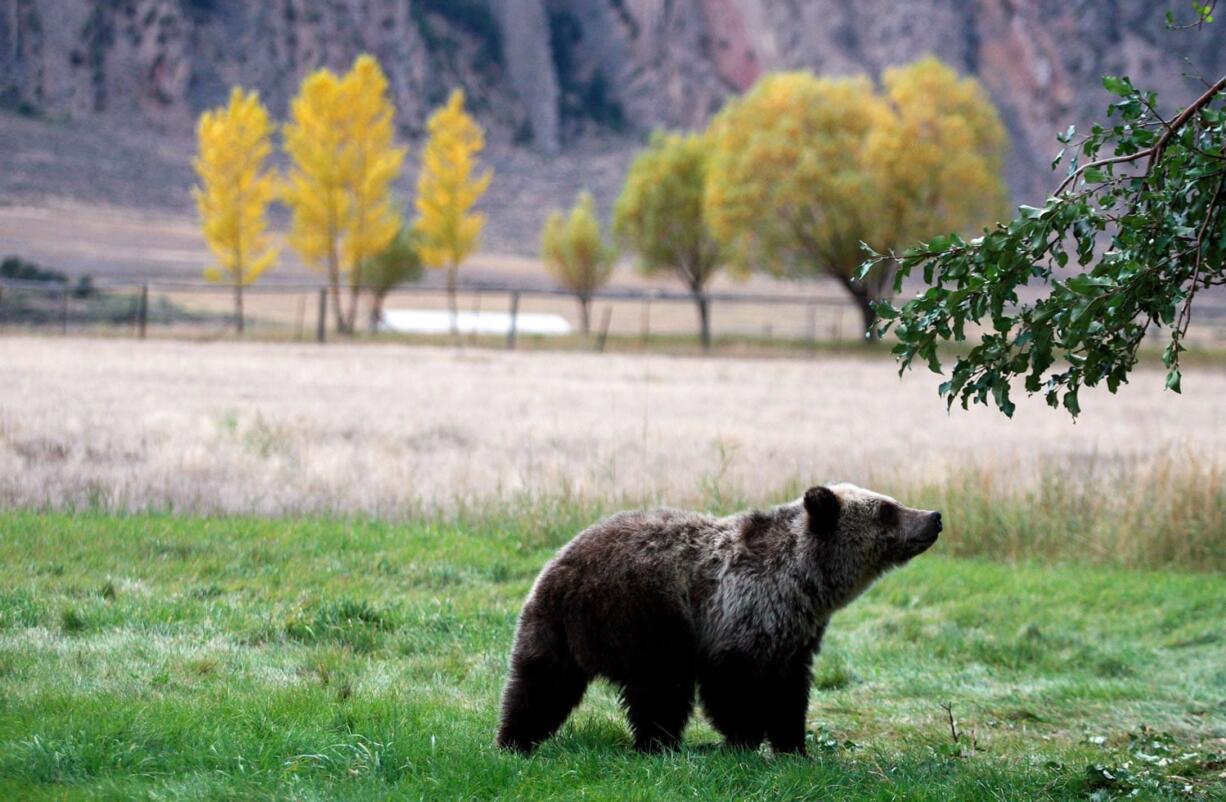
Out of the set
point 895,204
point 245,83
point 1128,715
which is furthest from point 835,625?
point 245,83

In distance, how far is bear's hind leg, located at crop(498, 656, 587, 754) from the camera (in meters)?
7.14

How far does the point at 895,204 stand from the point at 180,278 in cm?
5371

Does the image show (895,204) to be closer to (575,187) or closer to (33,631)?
(33,631)

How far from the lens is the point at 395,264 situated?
294 feet

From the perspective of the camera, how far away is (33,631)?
8.85 meters

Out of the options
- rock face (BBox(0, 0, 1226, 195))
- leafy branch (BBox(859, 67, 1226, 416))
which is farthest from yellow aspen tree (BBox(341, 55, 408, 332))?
rock face (BBox(0, 0, 1226, 195))

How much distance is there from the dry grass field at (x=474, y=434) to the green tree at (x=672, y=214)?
4145cm

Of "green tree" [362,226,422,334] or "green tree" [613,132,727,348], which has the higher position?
"green tree" [613,132,727,348]

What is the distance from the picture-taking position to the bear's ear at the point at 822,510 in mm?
7551

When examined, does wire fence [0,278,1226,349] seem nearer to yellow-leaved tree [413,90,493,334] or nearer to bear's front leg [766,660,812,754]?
yellow-leaved tree [413,90,493,334]

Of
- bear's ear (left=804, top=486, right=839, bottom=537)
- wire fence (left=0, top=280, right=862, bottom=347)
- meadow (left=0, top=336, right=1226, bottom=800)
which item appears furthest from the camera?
wire fence (left=0, top=280, right=862, bottom=347)

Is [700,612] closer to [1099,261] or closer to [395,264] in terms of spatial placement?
[1099,261]

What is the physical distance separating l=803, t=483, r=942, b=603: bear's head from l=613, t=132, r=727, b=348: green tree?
71.7 m

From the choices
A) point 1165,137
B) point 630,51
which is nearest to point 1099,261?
point 1165,137
